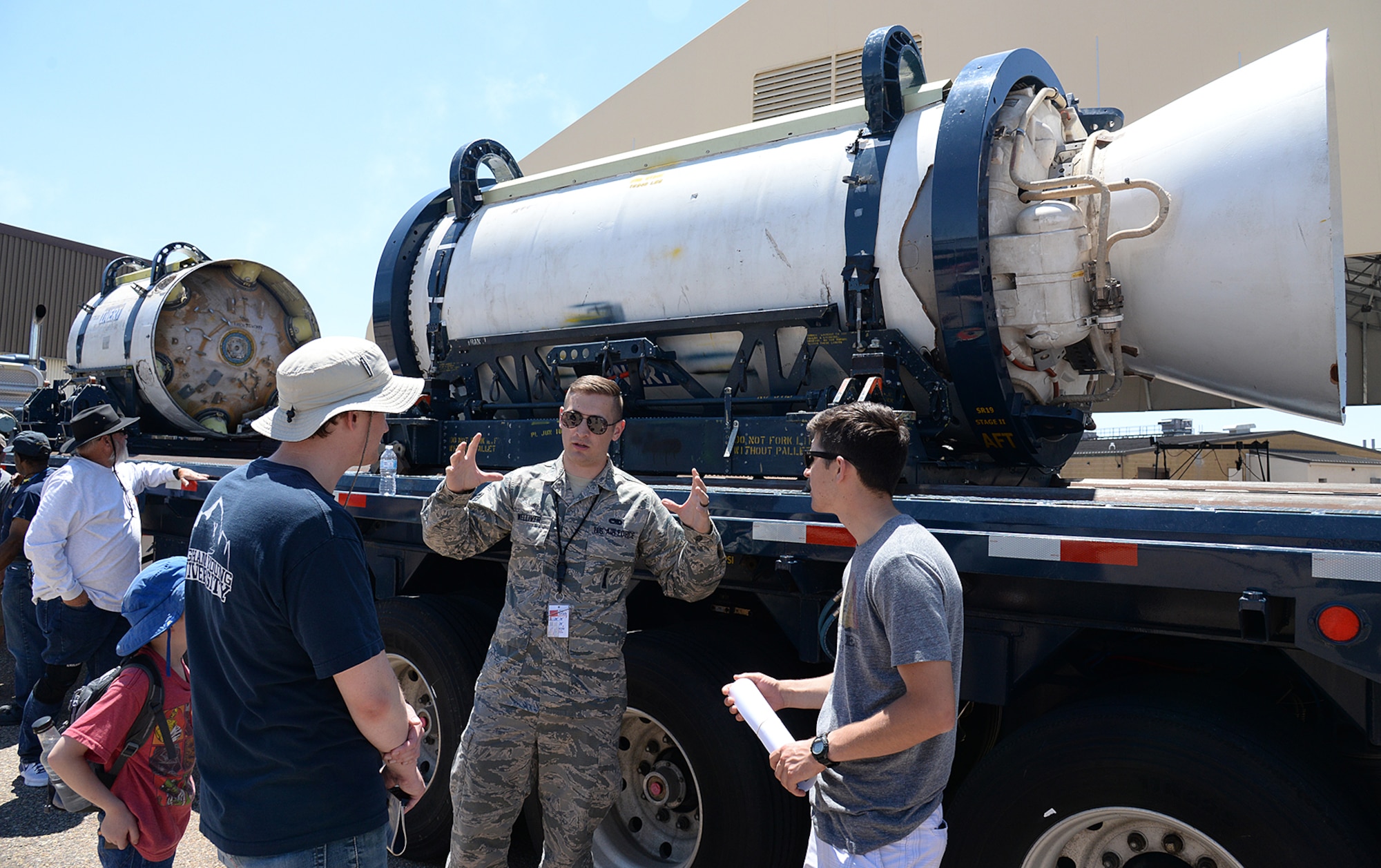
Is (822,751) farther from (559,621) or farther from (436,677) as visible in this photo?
(436,677)

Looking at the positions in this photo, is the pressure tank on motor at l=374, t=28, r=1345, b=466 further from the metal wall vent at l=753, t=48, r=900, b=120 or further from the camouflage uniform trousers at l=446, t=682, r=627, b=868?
the metal wall vent at l=753, t=48, r=900, b=120

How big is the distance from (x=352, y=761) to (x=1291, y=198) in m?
3.54

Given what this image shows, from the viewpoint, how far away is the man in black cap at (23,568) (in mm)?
5016

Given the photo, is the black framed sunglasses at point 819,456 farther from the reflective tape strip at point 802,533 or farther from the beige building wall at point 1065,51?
the beige building wall at point 1065,51

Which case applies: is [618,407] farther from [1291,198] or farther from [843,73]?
[843,73]

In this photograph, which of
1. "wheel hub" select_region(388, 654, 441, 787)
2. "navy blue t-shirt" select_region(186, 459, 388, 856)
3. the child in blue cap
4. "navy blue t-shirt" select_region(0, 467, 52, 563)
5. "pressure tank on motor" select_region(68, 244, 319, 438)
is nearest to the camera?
"navy blue t-shirt" select_region(186, 459, 388, 856)

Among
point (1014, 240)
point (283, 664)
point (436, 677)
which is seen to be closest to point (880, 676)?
point (283, 664)

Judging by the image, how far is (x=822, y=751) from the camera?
1.92m

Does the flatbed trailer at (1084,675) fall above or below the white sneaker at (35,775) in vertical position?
above

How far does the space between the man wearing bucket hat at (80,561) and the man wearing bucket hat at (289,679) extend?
317 centimetres

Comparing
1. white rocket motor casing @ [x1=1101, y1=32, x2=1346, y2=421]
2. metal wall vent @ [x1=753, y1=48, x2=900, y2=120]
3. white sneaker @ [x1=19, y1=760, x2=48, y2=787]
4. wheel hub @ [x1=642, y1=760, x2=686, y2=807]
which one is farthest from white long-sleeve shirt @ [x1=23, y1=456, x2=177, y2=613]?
metal wall vent @ [x1=753, y1=48, x2=900, y2=120]

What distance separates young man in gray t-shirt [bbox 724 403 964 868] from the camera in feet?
5.98

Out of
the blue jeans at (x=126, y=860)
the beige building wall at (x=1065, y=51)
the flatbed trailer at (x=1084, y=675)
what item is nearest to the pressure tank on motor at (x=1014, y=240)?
the flatbed trailer at (x=1084, y=675)

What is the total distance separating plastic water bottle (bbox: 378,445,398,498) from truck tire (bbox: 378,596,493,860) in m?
0.53
